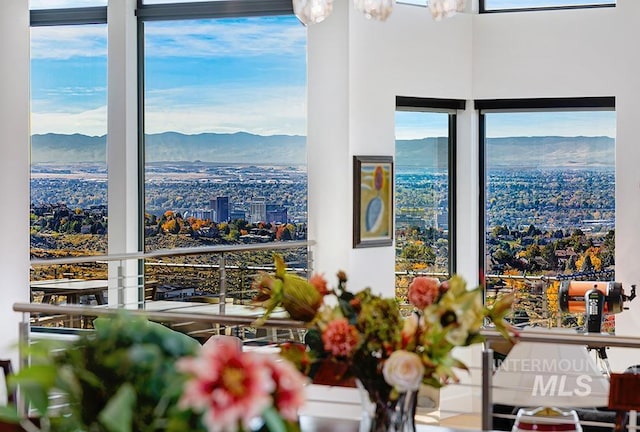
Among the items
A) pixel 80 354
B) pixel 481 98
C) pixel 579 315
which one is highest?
pixel 481 98

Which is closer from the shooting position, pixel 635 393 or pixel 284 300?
pixel 284 300

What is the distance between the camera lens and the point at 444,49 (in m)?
8.01

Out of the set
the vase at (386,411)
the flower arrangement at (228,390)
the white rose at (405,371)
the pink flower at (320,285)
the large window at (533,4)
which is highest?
the large window at (533,4)

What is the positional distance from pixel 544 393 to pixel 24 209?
108 inches

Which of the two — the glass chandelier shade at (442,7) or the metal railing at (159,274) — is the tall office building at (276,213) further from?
the glass chandelier shade at (442,7)

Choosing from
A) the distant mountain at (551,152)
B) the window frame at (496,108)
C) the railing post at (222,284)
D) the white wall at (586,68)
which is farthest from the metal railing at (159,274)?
the white wall at (586,68)

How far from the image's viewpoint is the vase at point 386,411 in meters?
1.86

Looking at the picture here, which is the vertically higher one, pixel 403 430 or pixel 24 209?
pixel 24 209

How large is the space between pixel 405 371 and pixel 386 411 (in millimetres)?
135

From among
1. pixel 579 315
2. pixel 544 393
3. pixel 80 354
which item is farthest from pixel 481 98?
pixel 80 354

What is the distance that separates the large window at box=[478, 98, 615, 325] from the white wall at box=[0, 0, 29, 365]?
4.23 metres

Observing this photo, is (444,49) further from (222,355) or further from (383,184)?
(222,355)

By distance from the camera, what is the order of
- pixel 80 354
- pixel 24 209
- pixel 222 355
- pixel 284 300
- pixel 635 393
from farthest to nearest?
pixel 24 209, pixel 635 393, pixel 284 300, pixel 80 354, pixel 222 355

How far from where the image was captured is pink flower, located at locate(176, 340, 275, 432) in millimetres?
1105
